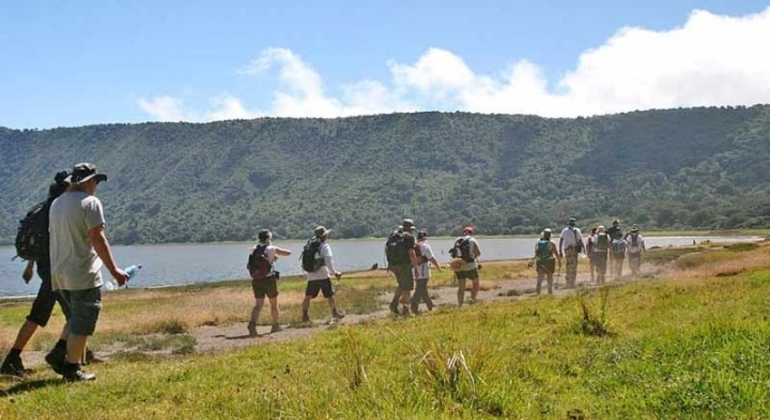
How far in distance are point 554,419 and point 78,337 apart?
201 inches

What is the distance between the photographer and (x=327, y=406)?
208 inches

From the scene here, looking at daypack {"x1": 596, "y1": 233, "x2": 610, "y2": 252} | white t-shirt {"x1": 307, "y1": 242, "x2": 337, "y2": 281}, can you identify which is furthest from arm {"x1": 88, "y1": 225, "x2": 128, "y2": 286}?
daypack {"x1": 596, "y1": 233, "x2": 610, "y2": 252}

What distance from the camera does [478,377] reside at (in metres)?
5.59

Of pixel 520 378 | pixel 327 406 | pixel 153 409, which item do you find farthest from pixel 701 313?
pixel 153 409

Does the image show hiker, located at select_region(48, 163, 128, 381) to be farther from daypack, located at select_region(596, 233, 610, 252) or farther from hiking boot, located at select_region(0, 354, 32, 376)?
daypack, located at select_region(596, 233, 610, 252)

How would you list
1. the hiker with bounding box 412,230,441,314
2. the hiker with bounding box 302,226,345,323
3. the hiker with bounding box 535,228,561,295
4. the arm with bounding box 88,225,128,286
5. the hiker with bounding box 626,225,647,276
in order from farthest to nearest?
the hiker with bounding box 626,225,647,276 → the hiker with bounding box 535,228,561,295 → the hiker with bounding box 412,230,441,314 → the hiker with bounding box 302,226,345,323 → the arm with bounding box 88,225,128,286

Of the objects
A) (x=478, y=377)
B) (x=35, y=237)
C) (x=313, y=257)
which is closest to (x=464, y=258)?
(x=313, y=257)

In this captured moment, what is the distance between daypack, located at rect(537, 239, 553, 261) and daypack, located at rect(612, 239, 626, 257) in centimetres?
721

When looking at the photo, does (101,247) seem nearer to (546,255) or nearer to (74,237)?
(74,237)

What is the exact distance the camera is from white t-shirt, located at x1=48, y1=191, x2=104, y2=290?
7250 mm

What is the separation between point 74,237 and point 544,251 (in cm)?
1481

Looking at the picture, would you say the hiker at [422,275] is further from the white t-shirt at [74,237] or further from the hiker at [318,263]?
the white t-shirt at [74,237]

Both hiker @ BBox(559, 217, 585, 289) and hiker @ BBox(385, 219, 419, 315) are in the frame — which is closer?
hiker @ BBox(385, 219, 419, 315)

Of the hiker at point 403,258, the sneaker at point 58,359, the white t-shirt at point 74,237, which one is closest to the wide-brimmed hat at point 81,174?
the white t-shirt at point 74,237
